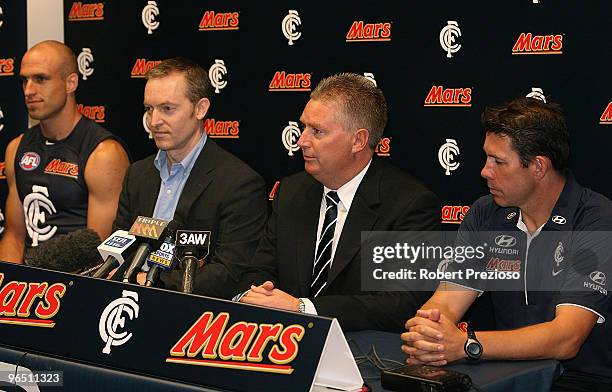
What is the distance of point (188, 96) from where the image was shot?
3.73 m

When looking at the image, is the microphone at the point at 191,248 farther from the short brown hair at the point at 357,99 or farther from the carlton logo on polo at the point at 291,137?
the carlton logo on polo at the point at 291,137

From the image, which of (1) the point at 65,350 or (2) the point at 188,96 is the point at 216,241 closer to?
(2) the point at 188,96

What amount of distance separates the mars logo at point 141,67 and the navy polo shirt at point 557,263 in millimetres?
2624

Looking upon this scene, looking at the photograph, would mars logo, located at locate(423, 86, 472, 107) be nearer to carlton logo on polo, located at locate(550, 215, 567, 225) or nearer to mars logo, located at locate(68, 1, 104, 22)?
carlton logo on polo, located at locate(550, 215, 567, 225)

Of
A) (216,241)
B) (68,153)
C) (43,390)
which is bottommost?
(43,390)

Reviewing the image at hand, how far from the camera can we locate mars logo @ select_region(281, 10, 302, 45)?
456 centimetres

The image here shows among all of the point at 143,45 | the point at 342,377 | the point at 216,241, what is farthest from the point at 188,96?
the point at 342,377

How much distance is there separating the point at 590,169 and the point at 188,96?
1.74m

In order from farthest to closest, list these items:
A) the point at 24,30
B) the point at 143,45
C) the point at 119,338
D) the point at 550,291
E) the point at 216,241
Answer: the point at 24,30, the point at 143,45, the point at 216,241, the point at 550,291, the point at 119,338

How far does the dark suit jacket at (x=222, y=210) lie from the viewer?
3.45 metres

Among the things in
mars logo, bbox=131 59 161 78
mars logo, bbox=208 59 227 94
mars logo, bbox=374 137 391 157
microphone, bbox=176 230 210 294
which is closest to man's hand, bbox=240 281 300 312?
microphone, bbox=176 230 210 294

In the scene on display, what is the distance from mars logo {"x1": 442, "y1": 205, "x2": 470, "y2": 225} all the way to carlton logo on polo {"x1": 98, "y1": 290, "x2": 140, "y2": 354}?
2.11 m

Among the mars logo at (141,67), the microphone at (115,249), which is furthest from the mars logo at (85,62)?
the microphone at (115,249)

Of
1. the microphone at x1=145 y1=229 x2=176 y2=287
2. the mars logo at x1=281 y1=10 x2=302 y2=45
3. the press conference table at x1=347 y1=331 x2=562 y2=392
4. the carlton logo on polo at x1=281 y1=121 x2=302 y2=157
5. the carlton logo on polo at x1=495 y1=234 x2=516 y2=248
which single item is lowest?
the press conference table at x1=347 y1=331 x2=562 y2=392
